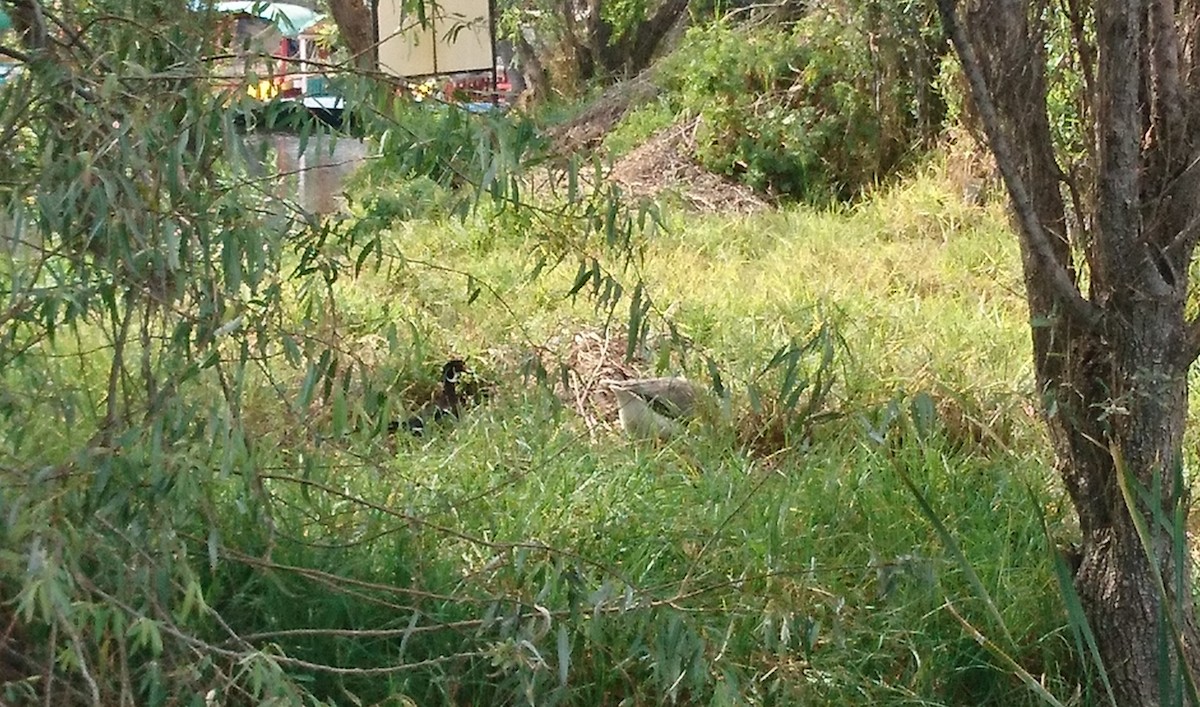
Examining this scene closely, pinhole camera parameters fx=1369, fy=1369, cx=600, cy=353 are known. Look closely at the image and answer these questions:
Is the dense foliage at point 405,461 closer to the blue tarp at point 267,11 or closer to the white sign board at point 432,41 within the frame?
the blue tarp at point 267,11

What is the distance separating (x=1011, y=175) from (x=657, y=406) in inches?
76.5

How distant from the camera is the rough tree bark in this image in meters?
2.21

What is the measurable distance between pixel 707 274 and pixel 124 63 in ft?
13.2

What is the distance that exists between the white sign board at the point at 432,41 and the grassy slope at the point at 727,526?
50 cm

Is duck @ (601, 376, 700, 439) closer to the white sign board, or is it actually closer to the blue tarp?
the white sign board

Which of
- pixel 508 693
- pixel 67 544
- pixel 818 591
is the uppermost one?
pixel 67 544

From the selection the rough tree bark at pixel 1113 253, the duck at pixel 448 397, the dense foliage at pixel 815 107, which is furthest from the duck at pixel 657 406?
the dense foliage at pixel 815 107

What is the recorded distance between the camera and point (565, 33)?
15086mm

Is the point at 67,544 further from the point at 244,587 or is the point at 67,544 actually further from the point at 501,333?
the point at 501,333

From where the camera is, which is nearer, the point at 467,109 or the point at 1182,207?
the point at 467,109

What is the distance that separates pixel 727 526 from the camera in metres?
3.06

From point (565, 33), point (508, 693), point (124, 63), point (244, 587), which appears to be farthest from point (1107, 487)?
point (565, 33)

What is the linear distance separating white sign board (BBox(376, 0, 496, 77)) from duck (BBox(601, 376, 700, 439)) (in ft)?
4.33

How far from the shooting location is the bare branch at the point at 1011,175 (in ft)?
7.17
